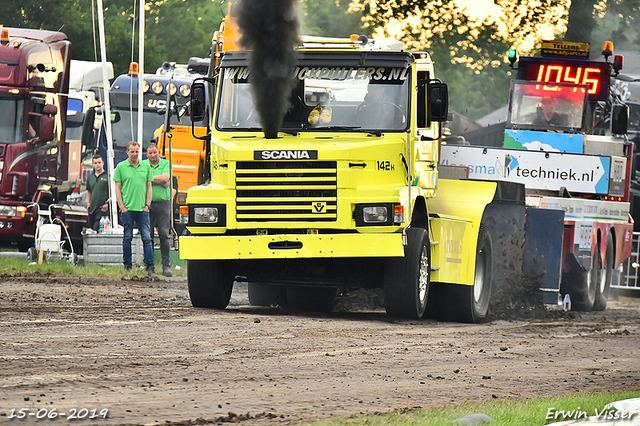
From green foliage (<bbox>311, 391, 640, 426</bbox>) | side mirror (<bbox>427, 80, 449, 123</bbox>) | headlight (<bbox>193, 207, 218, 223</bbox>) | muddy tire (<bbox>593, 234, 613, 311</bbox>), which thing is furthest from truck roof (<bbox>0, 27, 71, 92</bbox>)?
green foliage (<bbox>311, 391, 640, 426</bbox>)

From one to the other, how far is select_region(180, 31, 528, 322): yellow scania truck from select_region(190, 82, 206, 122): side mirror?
0.01 meters

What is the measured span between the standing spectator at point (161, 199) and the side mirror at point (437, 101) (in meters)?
7.01

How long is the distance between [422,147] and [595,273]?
6387mm

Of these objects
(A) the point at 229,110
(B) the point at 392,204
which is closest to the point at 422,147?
(B) the point at 392,204

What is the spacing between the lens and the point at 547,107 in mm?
20688

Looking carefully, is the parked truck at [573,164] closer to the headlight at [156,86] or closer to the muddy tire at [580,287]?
the muddy tire at [580,287]

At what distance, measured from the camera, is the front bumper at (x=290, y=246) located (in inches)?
442

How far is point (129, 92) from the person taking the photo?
25156mm

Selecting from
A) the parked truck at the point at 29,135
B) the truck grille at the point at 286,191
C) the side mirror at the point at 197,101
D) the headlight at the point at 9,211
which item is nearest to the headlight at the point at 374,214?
the truck grille at the point at 286,191

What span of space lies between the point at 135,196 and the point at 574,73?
903 centimetres

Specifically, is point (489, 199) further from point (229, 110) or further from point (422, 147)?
point (229, 110)

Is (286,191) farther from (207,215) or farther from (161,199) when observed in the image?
(161,199)

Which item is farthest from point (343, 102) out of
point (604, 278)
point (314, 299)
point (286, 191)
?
point (604, 278)

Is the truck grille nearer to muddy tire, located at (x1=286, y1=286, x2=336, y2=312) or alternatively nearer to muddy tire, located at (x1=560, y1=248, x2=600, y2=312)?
muddy tire, located at (x1=286, y1=286, x2=336, y2=312)
